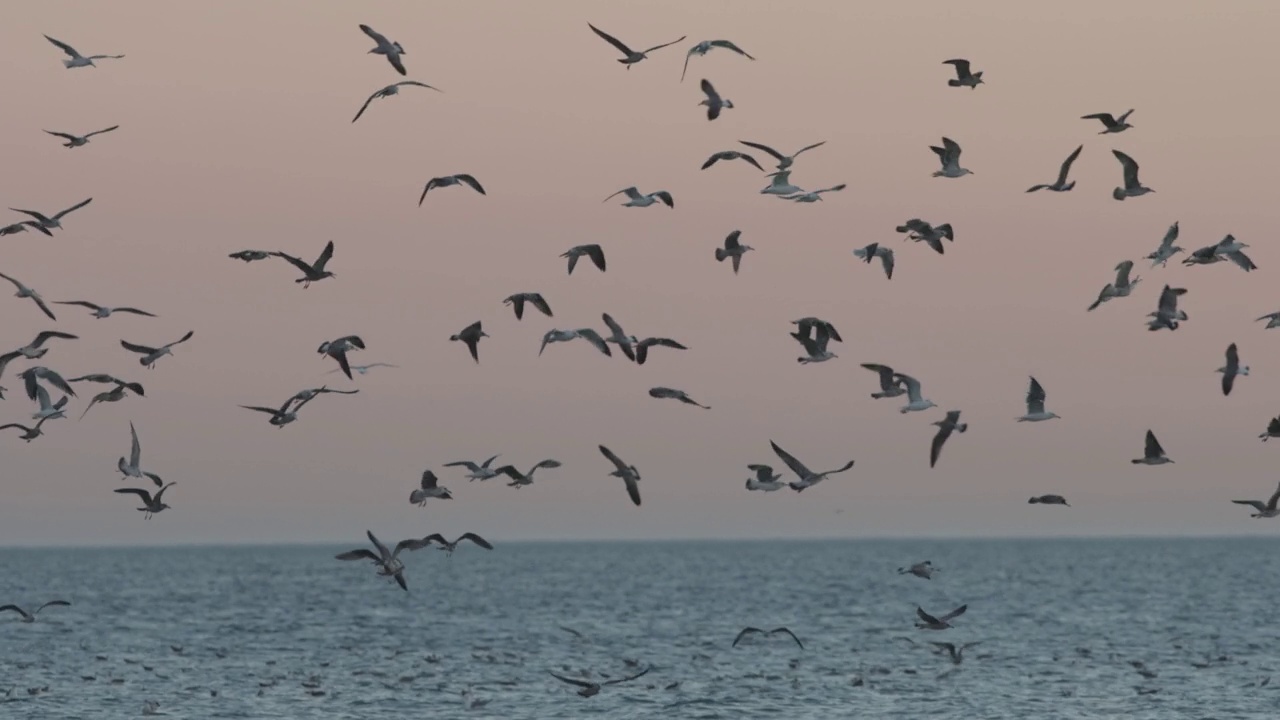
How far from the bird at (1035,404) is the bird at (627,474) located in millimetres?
7163

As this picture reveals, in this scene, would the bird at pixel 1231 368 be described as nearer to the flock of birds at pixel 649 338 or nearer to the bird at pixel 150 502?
the flock of birds at pixel 649 338

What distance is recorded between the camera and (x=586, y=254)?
3538cm

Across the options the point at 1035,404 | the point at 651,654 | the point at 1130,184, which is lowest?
the point at 651,654

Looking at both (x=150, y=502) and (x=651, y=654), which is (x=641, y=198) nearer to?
(x=150, y=502)

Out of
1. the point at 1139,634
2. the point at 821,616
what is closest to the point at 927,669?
the point at 1139,634

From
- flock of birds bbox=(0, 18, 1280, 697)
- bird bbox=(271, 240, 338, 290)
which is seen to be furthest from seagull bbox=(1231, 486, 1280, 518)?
bird bbox=(271, 240, 338, 290)

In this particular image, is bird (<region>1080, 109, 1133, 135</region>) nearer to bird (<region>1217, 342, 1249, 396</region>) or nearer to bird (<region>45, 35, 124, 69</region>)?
bird (<region>1217, 342, 1249, 396</region>)

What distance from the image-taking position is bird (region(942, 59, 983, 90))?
36.7 m

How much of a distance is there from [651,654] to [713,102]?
3461 cm

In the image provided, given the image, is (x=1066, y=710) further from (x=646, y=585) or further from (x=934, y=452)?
(x=646, y=585)

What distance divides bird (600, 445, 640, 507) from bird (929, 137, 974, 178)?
8500 mm

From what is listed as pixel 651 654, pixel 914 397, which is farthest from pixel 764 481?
pixel 651 654

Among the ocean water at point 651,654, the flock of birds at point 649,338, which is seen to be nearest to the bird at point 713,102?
the flock of birds at point 649,338

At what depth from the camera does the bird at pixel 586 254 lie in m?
35.1
